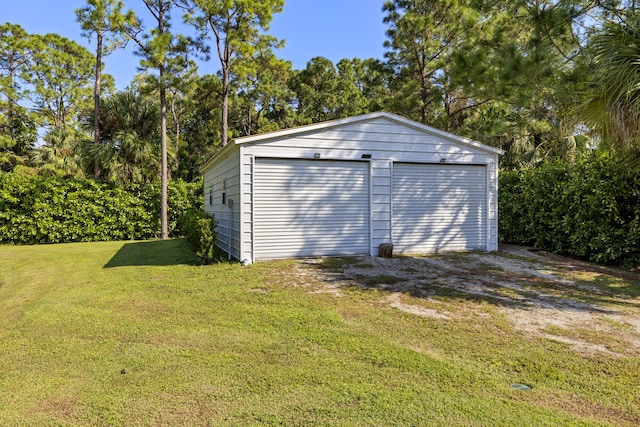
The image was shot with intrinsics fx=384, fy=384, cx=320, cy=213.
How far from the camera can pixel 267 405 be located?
2.51 meters

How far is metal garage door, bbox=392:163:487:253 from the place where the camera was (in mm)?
8773

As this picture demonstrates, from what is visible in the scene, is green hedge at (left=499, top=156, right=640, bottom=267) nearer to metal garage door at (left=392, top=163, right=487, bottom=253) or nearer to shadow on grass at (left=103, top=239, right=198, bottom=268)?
metal garage door at (left=392, top=163, right=487, bottom=253)

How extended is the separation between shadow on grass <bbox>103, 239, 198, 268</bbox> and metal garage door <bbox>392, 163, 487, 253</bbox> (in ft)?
15.4

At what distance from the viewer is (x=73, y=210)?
12.8 meters

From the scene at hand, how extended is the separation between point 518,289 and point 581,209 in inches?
148

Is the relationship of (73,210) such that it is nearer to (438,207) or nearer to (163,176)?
(163,176)

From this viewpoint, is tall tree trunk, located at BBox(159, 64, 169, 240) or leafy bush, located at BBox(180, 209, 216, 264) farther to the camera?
tall tree trunk, located at BBox(159, 64, 169, 240)

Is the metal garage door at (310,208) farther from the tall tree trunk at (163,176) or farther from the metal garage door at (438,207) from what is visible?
the tall tree trunk at (163,176)

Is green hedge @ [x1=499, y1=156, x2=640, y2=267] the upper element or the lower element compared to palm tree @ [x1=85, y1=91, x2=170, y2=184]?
lower

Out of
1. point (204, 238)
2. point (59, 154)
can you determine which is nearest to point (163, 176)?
point (204, 238)

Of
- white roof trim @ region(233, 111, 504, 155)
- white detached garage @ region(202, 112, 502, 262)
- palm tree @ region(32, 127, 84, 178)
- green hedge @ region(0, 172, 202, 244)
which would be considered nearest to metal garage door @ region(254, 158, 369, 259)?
white detached garage @ region(202, 112, 502, 262)

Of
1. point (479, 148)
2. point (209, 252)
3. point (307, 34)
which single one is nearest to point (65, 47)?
point (307, 34)

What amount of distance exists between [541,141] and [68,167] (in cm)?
2081

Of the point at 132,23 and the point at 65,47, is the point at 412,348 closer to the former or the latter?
the point at 132,23
